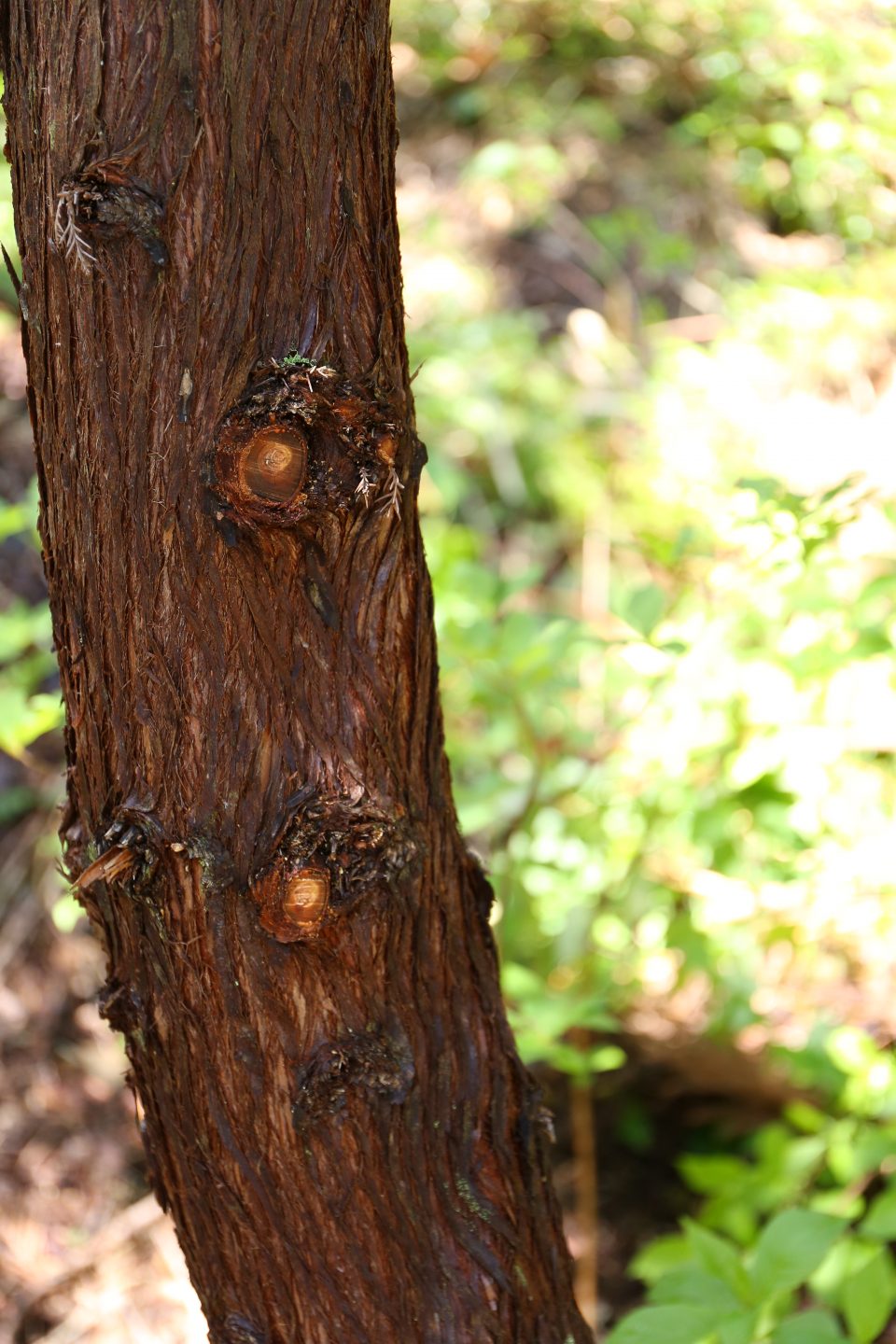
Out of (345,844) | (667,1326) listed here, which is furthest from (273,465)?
(667,1326)

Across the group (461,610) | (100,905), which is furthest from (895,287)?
(100,905)

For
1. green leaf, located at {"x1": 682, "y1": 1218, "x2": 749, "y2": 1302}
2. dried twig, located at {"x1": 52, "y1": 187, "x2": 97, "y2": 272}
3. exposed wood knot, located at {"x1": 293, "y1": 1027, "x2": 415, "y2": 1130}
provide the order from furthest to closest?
green leaf, located at {"x1": 682, "y1": 1218, "x2": 749, "y2": 1302}
exposed wood knot, located at {"x1": 293, "y1": 1027, "x2": 415, "y2": 1130}
dried twig, located at {"x1": 52, "y1": 187, "x2": 97, "y2": 272}

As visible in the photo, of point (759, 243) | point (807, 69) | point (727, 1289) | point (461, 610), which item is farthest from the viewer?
point (759, 243)

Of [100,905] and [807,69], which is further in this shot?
[807,69]

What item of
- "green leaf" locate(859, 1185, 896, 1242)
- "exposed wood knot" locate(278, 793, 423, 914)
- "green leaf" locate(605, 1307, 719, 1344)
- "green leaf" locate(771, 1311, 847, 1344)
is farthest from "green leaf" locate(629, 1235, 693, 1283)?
"exposed wood knot" locate(278, 793, 423, 914)

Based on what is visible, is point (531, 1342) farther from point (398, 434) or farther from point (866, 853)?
point (866, 853)

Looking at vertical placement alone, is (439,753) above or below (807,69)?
below

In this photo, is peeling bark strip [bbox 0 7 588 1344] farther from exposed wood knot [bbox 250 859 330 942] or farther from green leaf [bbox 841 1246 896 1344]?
green leaf [bbox 841 1246 896 1344]
